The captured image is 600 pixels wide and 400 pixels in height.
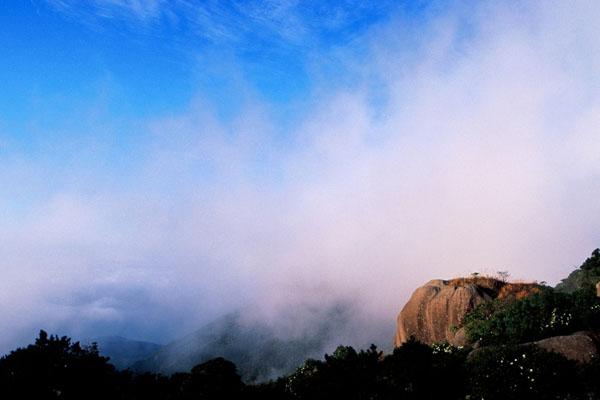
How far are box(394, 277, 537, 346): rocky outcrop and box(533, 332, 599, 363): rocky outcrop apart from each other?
11.5m

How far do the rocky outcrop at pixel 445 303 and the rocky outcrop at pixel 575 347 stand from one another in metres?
11.5

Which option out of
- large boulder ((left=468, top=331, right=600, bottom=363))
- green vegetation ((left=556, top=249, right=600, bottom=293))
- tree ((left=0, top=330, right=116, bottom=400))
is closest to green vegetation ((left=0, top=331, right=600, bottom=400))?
tree ((left=0, top=330, right=116, bottom=400))

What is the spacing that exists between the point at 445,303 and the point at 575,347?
14898mm

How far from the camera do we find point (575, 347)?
16.7 metres

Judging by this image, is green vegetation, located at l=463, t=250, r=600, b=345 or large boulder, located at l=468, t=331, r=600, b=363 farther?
green vegetation, located at l=463, t=250, r=600, b=345

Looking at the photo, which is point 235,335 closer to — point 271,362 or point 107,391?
point 271,362

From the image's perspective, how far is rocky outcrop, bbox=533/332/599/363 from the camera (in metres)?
16.4

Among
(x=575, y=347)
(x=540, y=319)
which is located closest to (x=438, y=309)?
(x=540, y=319)

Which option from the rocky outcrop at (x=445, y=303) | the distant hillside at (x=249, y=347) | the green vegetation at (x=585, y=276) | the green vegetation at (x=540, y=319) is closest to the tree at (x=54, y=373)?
the green vegetation at (x=540, y=319)

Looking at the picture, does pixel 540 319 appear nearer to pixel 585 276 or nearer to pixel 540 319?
pixel 540 319

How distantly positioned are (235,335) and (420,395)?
89.4 metres

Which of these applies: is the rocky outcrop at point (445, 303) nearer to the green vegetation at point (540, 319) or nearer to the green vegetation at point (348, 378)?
the green vegetation at point (540, 319)

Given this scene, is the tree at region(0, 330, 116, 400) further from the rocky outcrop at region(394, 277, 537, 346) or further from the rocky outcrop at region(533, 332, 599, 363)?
the rocky outcrop at region(394, 277, 537, 346)

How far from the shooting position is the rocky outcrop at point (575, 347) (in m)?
16.4
